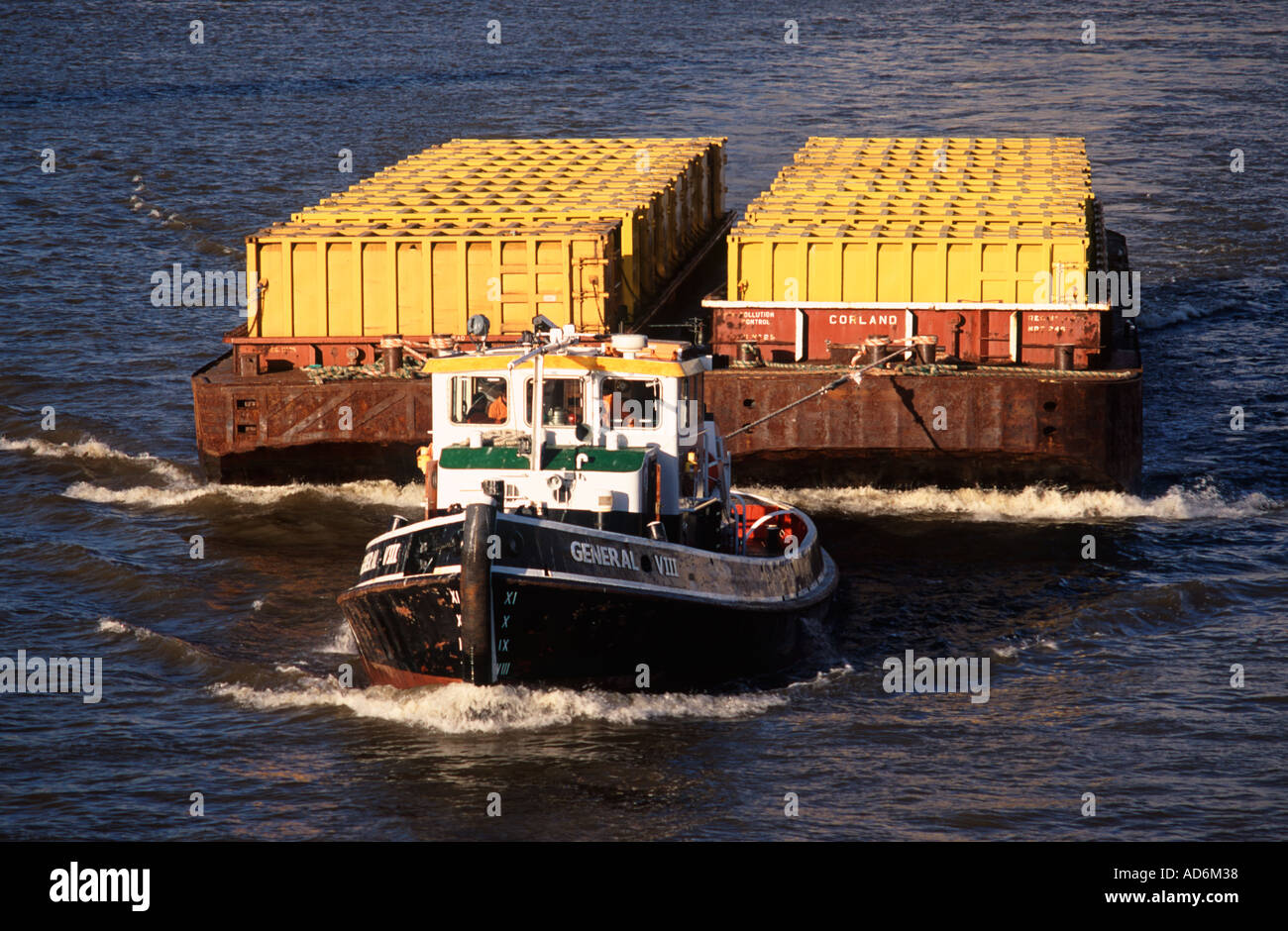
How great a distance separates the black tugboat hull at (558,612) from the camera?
19.7m

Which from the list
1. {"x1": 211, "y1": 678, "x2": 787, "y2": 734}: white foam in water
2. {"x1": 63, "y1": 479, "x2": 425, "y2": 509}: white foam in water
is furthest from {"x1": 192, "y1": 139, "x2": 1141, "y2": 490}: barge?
{"x1": 211, "y1": 678, "x2": 787, "y2": 734}: white foam in water

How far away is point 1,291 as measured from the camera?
153 ft

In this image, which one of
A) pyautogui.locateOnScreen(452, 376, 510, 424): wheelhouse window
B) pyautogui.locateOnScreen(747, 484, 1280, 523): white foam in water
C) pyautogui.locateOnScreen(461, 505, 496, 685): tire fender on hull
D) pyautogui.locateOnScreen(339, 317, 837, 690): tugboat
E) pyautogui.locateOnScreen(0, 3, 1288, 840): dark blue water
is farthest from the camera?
pyautogui.locateOnScreen(747, 484, 1280, 523): white foam in water

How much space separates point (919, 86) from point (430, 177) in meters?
41.7

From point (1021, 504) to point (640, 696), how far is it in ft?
35.9

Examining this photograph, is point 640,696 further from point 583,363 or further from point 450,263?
point 450,263

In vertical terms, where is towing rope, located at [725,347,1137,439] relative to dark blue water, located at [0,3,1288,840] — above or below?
above

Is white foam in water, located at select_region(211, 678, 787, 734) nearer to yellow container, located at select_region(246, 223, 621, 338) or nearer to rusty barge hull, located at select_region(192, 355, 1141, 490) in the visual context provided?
rusty barge hull, located at select_region(192, 355, 1141, 490)

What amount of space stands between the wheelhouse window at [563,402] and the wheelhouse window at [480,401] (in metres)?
0.52

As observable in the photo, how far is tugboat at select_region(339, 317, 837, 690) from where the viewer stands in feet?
65.4

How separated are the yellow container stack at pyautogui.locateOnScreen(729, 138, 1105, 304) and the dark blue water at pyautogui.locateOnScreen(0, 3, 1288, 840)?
3.49m

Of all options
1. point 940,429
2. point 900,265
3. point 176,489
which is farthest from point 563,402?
point 176,489

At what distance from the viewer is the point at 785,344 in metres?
30.8
